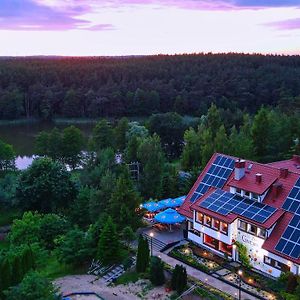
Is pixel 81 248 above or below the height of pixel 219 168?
below

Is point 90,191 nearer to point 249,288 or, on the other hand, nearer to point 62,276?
point 62,276

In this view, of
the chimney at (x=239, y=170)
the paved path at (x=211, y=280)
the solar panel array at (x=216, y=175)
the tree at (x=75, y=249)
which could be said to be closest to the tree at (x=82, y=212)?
the tree at (x=75, y=249)

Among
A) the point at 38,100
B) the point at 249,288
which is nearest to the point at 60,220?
the point at 249,288

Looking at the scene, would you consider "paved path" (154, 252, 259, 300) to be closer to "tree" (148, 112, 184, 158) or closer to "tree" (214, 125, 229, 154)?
"tree" (214, 125, 229, 154)

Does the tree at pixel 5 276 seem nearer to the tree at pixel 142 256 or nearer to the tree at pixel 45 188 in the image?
the tree at pixel 142 256

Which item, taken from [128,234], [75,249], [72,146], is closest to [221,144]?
[128,234]

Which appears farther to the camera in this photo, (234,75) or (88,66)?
(88,66)

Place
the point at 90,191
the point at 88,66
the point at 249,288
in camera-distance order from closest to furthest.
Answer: the point at 249,288, the point at 90,191, the point at 88,66
